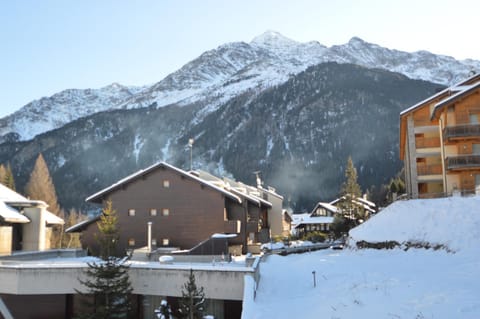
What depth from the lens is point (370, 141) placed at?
183 m

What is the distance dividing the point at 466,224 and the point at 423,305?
12.5 m

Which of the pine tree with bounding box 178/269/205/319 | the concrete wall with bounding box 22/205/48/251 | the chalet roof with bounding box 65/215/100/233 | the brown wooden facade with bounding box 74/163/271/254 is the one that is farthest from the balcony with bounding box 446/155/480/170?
the concrete wall with bounding box 22/205/48/251

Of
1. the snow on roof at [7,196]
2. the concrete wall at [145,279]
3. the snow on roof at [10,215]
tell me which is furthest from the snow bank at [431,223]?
the snow on roof at [7,196]

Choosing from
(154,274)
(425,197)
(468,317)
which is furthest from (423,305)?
(425,197)

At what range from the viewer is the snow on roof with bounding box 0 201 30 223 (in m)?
33.6

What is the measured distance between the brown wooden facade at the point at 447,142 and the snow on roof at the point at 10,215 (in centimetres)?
3063

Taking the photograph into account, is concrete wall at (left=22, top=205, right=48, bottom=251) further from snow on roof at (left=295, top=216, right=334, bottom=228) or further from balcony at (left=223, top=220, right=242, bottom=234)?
snow on roof at (left=295, top=216, right=334, bottom=228)

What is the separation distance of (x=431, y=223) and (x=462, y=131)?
10760mm

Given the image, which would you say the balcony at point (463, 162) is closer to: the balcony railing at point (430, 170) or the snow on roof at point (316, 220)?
the balcony railing at point (430, 170)

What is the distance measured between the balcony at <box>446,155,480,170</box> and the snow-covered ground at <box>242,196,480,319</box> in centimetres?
558

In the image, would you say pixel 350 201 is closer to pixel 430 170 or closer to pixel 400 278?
pixel 430 170

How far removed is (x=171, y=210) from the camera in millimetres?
40906

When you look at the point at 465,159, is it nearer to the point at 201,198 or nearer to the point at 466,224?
the point at 466,224

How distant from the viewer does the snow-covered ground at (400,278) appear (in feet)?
46.4
